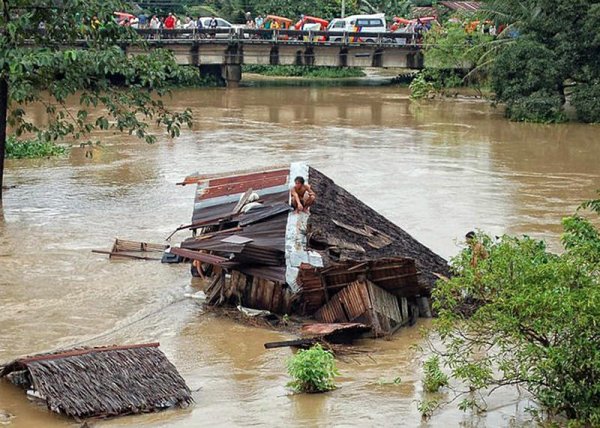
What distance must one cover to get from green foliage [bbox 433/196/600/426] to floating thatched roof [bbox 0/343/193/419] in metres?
2.76

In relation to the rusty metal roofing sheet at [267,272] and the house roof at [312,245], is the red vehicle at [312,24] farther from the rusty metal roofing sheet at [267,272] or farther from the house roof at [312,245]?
the rusty metal roofing sheet at [267,272]

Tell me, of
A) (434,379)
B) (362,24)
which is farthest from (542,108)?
(434,379)

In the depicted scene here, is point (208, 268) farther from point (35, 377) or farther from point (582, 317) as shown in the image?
point (582, 317)

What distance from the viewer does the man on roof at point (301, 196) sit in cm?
1364

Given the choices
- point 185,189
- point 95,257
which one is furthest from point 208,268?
point 185,189

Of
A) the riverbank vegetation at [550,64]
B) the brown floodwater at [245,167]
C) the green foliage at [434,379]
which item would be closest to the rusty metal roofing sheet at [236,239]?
the brown floodwater at [245,167]

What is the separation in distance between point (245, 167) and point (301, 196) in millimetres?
11390

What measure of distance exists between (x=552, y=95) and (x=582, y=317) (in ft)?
86.0

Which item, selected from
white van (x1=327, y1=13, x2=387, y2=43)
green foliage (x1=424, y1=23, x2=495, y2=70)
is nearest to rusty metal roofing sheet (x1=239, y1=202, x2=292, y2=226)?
green foliage (x1=424, y1=23, x2=495, y2=70)

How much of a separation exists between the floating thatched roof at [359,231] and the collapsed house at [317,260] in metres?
0.02

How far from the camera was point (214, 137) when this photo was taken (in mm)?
30297

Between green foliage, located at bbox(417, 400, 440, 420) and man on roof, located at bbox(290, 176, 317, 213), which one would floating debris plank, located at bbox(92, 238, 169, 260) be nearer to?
man on roof, located at bbox(290, 176, 317, 213)

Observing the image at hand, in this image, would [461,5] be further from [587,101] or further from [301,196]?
[301,196]

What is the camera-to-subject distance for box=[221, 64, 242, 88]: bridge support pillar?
143 feet
